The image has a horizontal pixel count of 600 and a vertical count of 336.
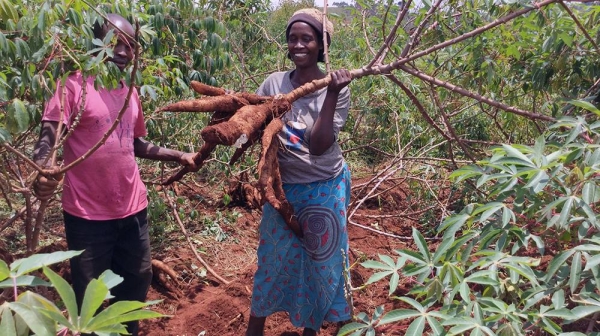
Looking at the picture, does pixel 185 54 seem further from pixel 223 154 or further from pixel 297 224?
pixel 297 224

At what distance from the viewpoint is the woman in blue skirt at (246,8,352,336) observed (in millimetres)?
2256

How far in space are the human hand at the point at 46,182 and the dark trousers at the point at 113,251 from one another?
0.27 metres

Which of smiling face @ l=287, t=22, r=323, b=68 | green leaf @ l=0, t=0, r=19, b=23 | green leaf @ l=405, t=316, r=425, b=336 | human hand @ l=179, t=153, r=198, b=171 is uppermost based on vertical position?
green leaf @ l=0, t=0, r=19, b=23

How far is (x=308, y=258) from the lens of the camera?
7.85ft

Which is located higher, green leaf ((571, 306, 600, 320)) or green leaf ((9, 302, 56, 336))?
green leaf ((9, 302, 56, 336))

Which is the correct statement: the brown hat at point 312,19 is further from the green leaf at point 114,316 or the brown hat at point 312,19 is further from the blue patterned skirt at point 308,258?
the green leaf at point 114,316

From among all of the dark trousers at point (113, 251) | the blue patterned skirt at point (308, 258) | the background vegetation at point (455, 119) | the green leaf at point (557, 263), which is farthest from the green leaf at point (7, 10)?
the green leaf at point (557, 263)

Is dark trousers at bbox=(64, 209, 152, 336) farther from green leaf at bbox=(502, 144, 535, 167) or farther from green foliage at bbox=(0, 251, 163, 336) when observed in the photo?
green leaf at bbox=(502, 144, 535, 167)

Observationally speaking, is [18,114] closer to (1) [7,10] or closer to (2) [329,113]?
(1) [7,10]

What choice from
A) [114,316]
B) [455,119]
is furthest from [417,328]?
[455,119]

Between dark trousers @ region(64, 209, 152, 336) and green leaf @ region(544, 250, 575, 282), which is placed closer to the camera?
green leaf @ region(544, 250, 575, 282)

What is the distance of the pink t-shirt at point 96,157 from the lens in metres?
1.95

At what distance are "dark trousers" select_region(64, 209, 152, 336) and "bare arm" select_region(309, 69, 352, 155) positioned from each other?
0.76 meters

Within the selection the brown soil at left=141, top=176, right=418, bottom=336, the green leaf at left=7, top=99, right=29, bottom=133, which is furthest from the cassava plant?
the green leaf at left=7, top=99, right=29, bottom=133
